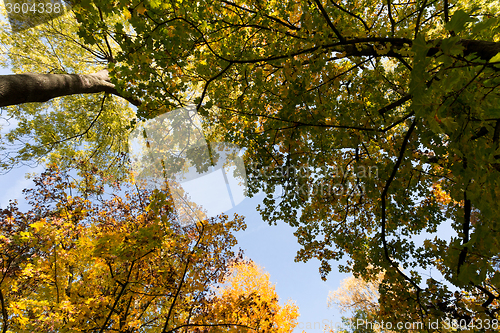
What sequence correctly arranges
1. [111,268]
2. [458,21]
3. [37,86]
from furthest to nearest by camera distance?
1. [111,268]
2. [37,86]
3. [458,21]

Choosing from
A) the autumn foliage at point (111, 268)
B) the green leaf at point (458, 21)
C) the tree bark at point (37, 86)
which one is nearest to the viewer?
the green leaf at point (458, 21)

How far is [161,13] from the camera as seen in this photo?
97.6 inches

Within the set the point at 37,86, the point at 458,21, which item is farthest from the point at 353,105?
the point at 37,86

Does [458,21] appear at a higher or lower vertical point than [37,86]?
lower

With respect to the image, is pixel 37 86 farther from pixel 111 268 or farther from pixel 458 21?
pixel 458 21

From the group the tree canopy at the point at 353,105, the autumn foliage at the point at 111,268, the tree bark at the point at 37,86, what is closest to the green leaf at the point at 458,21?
the tree canopy at the point at 353,105

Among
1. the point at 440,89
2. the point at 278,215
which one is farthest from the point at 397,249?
the point at 440,89

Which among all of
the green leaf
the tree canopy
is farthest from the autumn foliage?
the green leaf

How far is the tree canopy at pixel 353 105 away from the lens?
136cm

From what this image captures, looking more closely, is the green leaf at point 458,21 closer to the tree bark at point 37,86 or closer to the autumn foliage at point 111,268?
the autumn foliage at point 111,268

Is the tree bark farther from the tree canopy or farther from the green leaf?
the green leaf

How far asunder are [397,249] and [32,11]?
13.0 m

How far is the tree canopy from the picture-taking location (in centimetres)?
136

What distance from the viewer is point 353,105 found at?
3.37 m
